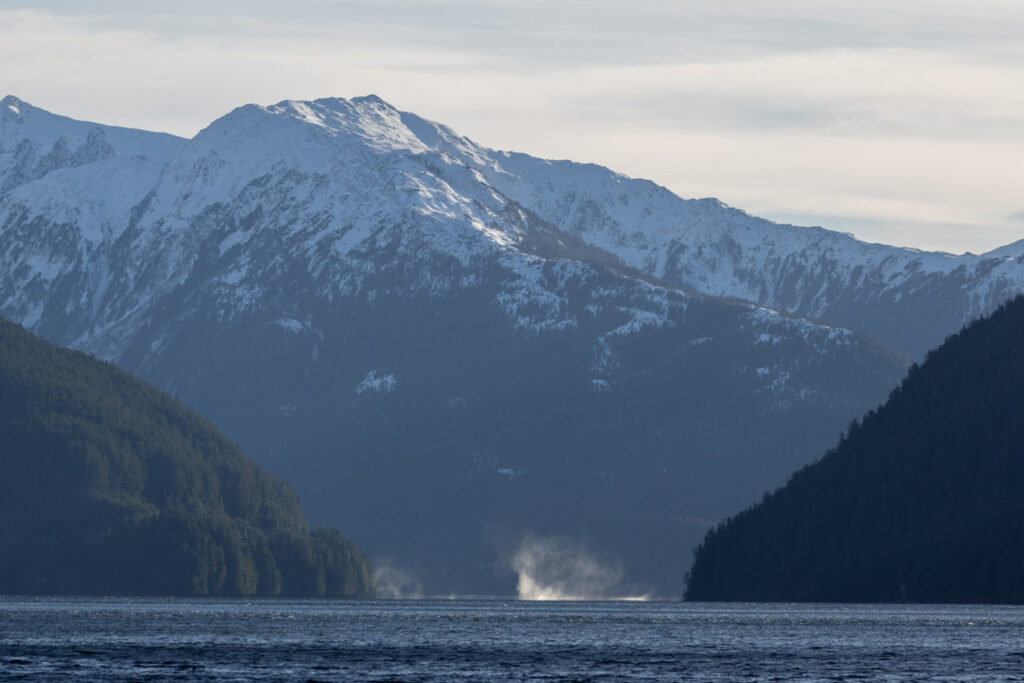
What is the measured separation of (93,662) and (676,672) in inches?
2071

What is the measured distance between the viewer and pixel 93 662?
645 ft

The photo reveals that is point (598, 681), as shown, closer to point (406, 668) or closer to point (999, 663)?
point (406, 668)

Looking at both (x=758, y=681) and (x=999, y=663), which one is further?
(x=999, y=663)

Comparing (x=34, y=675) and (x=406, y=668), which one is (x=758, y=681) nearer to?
(x=406, y=668)

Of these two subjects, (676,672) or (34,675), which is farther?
(676,672)

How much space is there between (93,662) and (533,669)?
39814 mm

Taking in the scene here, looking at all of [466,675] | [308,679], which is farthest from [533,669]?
[308,679]

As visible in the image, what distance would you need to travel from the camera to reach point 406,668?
19450cm

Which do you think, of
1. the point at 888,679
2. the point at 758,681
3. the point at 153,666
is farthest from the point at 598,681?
the point at 153,666

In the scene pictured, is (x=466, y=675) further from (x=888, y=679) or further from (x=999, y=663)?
(x=999, y=663)

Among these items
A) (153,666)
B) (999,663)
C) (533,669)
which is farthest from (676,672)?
(153,666)

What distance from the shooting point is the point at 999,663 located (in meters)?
199

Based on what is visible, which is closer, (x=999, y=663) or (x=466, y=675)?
(x=466, y=675)

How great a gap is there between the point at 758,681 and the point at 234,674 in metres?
43.7
